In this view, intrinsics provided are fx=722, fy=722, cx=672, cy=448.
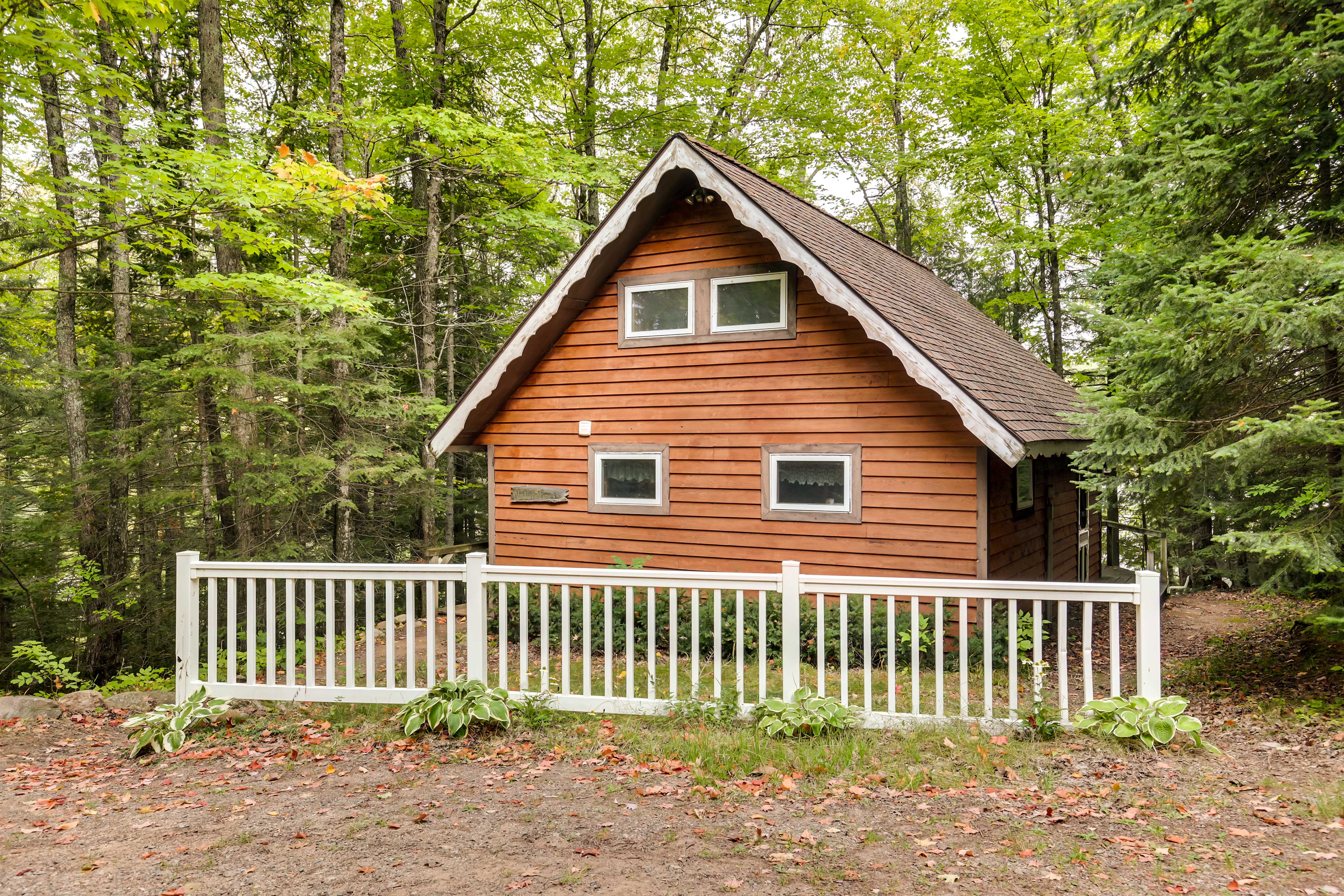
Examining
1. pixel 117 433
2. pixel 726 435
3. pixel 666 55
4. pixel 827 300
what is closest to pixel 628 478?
pixel 726 435

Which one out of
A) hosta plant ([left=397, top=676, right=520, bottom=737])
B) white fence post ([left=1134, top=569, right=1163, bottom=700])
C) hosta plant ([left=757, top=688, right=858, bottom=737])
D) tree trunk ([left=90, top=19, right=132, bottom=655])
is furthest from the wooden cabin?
tree trunk ([left=90, top=19, right=132, bottom=655])

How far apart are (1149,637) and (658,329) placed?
670 cm

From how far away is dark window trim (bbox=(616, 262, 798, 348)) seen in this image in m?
8.93

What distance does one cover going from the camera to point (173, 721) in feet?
18.0

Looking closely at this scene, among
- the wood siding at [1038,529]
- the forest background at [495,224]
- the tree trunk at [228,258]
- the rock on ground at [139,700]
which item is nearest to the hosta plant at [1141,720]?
the forest background at [495,224]

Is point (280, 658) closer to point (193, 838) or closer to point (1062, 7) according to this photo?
point (193, 838)

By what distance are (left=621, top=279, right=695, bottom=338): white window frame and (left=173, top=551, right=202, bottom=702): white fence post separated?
5754 mm

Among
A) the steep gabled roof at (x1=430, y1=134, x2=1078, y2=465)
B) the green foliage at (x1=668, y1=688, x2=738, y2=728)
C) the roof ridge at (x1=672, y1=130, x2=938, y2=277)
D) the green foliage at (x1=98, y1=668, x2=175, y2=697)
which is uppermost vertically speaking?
the roof ridge at (x1=672, y1=130, x2=938, y2=277)

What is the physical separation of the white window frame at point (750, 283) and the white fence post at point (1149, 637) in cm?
516

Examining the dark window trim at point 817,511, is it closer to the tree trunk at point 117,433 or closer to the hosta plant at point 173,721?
the hosta plant at point 173,721

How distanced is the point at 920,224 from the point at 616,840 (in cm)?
2236

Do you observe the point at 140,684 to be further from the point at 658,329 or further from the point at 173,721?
the point at 658,329

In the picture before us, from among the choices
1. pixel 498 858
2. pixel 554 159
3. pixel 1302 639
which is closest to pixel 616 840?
pixel 498 858

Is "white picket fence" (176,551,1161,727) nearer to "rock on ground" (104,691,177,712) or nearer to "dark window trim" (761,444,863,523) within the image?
"rock on ground" (104,691,177,712)
